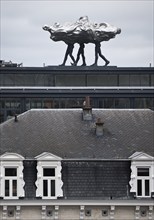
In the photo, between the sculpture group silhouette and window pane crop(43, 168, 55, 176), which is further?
the sculpture group silhouette

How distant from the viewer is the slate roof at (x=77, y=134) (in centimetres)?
5988

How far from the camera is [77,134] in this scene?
61.7m

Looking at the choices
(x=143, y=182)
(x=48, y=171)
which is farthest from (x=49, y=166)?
(x=143, y=182)

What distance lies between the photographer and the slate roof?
59.9 m

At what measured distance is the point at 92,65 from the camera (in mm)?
146375

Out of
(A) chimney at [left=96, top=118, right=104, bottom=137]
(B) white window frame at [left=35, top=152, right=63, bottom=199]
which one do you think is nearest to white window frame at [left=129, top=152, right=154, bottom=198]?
(A) chimney at [left=96, top=118, right=104, bottom=137]

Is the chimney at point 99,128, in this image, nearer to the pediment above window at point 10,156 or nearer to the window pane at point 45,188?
the window pane at point 45,188

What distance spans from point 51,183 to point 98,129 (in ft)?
15.5

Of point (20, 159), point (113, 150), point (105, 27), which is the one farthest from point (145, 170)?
point (105, 27)

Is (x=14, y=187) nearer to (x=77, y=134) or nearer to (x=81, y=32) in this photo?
(x=77, y=134)

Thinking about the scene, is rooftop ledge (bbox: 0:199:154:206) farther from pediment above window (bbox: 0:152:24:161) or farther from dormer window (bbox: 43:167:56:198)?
pediment above window (bbox: 0:152:24:161)

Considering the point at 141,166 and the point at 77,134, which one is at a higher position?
the point at 77,134

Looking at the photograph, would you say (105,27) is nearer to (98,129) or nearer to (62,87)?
(62,87)

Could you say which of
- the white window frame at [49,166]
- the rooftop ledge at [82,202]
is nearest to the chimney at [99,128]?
the white window frame at [49,166]
